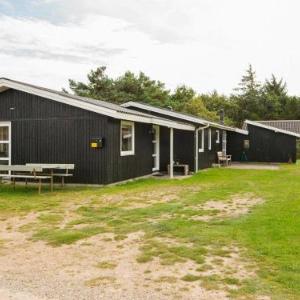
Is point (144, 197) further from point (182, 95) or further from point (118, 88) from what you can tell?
point (182, 95)

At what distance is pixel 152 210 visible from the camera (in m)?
7.95

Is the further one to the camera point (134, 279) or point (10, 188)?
point (10, 188)

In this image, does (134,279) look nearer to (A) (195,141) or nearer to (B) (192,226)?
(B) (192,226)

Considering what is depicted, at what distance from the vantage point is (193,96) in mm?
49375

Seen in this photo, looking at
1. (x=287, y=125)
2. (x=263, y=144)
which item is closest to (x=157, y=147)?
(x=263, y=144)

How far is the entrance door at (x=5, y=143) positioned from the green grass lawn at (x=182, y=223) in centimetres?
189

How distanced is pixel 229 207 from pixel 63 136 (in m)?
6.13

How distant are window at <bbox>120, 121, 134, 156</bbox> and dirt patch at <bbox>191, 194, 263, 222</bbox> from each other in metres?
4.56

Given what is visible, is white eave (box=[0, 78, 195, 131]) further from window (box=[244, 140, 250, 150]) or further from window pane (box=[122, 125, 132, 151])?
window (box=[244, 140, 250, 150])

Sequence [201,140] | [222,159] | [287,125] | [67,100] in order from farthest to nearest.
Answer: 1. [287,125]
2. [222,159]
3. [201,140]
4. [67,100]

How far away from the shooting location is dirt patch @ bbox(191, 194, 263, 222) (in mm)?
7289

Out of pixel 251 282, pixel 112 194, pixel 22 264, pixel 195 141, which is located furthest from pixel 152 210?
pixel 195 141

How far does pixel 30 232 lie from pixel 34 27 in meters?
16.5

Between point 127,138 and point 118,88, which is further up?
point 118,88
